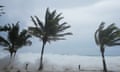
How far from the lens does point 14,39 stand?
25297mm

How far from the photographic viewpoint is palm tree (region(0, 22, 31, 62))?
995 inches

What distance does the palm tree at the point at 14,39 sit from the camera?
25261 millimetres

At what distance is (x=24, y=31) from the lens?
85.8 ft

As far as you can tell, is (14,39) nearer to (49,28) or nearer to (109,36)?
(49,28)

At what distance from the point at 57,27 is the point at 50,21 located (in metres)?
1.61

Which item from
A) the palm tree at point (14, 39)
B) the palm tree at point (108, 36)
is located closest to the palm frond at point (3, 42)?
the palm tree at point (14, 39)

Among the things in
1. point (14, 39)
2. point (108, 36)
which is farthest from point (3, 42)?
point (108, 36)

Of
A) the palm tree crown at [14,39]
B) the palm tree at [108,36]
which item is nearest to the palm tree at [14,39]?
the palm tree crown at [14,39]

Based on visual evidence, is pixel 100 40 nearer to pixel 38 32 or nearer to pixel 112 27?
pixel 112 27

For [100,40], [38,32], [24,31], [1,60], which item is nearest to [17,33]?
[24,31]

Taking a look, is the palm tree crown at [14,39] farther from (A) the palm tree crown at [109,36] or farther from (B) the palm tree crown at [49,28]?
(A) the palm tree crown at [109,36]

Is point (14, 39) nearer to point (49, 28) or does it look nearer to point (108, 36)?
point (49, 28)

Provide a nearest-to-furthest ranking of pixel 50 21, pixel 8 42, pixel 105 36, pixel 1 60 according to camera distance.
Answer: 1. pixel 105 36
2. pixel 50 21
3. pixel 8 42
4. pixel 1 60

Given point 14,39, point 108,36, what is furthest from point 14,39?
point 108,36
